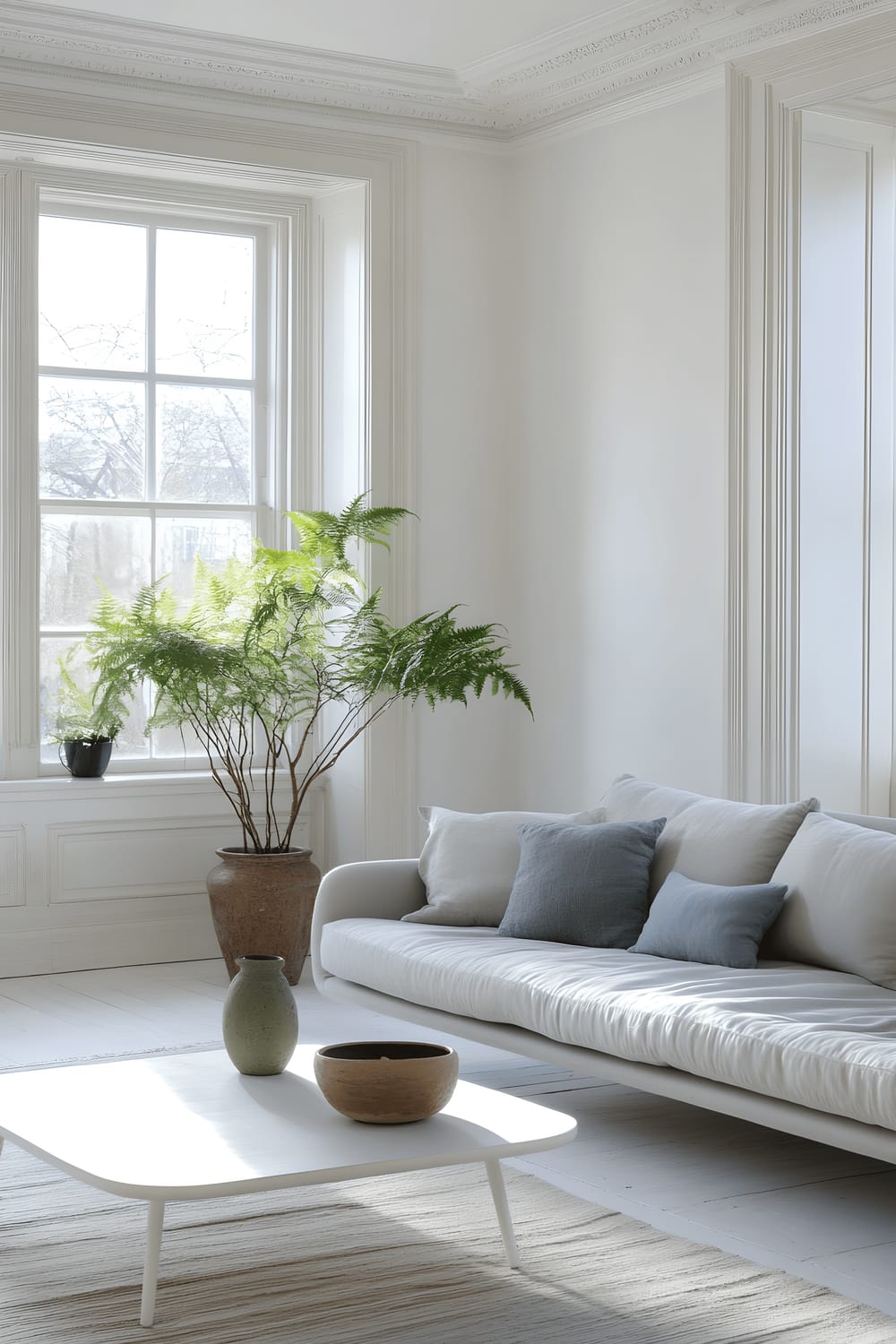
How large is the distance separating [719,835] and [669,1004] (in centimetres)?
81

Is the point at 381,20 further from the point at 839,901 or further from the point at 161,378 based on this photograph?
the point at 839,901

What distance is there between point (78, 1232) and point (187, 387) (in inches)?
144

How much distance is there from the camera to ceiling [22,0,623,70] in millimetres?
4969

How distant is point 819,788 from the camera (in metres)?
4.97

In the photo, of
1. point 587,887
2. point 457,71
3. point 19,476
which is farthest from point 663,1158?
point 457,71

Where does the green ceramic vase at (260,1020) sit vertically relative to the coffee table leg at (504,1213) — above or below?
above

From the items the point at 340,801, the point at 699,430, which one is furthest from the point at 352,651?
the point at 699,430

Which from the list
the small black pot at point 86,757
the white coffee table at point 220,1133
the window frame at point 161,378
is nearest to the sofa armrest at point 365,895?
the white coffee table at point 220,1133

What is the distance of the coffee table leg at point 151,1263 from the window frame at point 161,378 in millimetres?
3318

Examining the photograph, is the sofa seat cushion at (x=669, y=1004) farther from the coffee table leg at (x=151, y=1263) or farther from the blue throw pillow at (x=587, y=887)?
the coffee table leg at (x=151, y=1263)

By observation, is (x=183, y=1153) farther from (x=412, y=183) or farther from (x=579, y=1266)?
(x=412, y=183)

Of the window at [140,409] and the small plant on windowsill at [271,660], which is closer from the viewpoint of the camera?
the small plant on windowsill at [271,660]

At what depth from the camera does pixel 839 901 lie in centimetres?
362

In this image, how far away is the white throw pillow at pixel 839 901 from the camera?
3.53 metres
